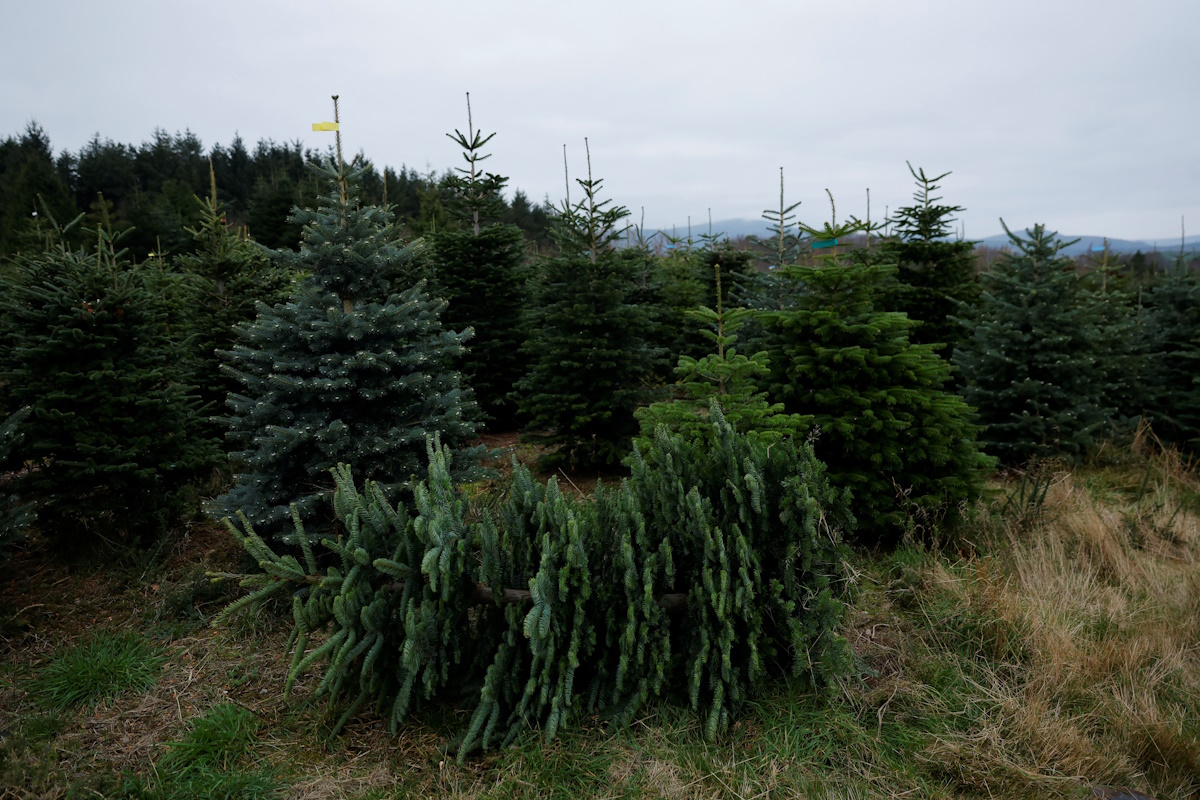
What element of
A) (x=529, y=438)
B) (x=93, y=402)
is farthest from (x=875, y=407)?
(x=93, y=402)

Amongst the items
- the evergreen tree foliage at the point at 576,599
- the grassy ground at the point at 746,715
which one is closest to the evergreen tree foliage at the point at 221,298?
the grassy ground at the point at 746,715

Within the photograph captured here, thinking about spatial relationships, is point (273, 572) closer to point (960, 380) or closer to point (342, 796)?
point (342, 796)

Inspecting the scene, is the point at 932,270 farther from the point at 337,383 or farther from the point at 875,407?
the point at 337,383

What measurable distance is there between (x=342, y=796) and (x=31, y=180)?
29843mm

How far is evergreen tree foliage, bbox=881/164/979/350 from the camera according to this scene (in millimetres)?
9086

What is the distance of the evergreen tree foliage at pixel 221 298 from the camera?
20.6ft

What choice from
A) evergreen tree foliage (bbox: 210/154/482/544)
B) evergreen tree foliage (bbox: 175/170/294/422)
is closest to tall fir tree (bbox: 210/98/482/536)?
evergreen tree foliage (bbox: 210/154/482/544)

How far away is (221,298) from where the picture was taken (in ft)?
22.0

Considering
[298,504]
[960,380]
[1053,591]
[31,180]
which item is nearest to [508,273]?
[298,504]

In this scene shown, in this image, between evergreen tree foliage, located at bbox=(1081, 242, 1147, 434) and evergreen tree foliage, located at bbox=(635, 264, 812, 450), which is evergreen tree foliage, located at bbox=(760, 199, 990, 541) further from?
evergreen tree foliage, located at bbox=(1081, 242, 1147, 434)

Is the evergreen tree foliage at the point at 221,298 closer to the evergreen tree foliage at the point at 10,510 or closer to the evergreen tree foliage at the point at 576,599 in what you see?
the evergreen tree foliage at the point at 10,510

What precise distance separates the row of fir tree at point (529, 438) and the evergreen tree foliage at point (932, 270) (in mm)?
877

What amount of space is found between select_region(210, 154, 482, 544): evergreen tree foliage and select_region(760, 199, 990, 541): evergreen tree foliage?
2.56 meters

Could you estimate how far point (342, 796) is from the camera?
8.54 ft
